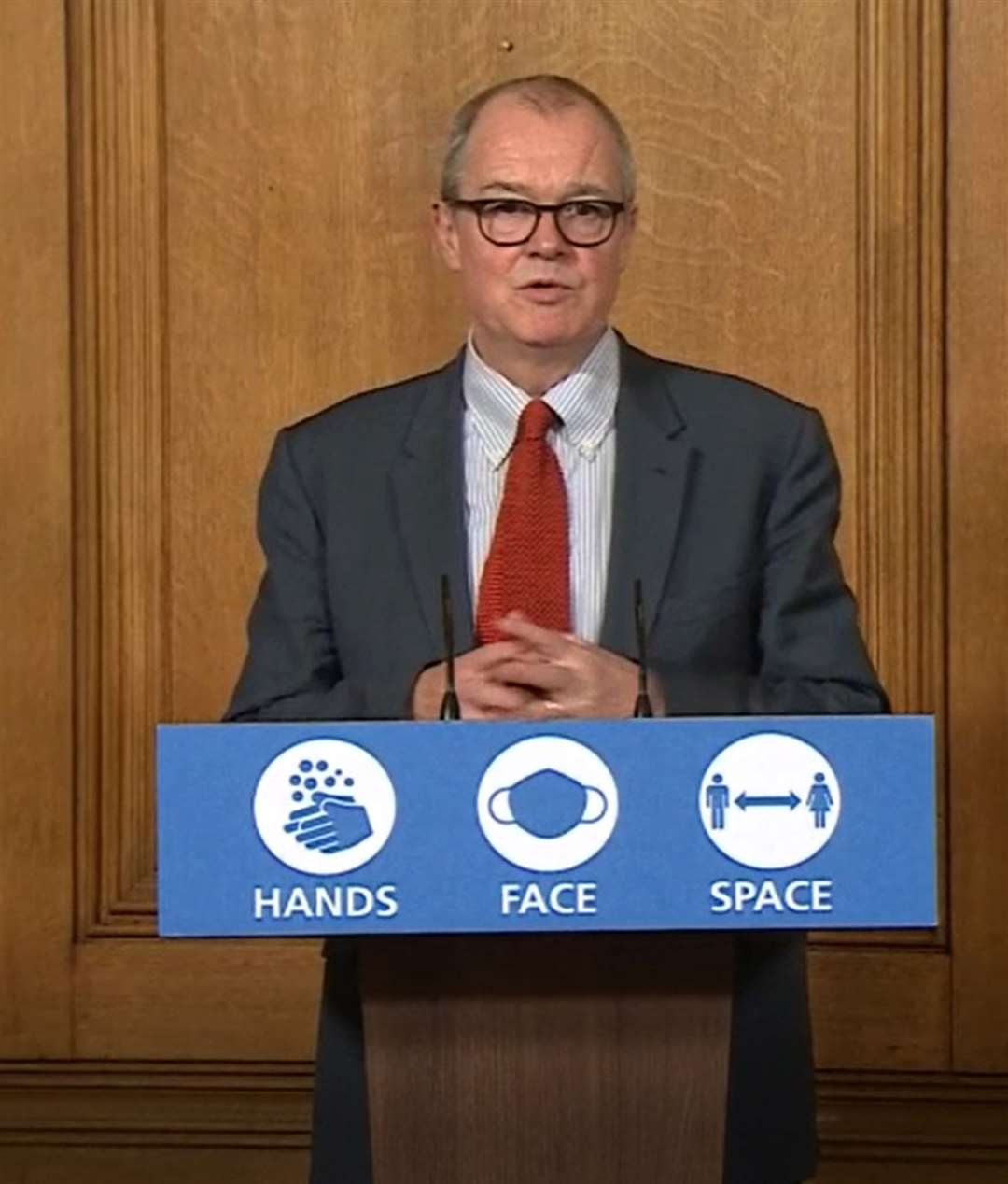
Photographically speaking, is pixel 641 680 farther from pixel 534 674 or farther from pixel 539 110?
pixel 539 110

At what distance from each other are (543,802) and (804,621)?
1.57 ft

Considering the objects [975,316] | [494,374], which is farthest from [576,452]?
[975,316]

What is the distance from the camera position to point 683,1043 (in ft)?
6.81

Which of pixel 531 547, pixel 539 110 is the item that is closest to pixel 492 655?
pixel 531 547

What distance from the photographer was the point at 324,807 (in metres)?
1.92

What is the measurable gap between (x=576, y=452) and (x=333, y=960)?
1.66 ft

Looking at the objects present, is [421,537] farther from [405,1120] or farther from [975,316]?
[975,316]

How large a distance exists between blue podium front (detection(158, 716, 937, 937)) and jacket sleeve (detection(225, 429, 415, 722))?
290mm

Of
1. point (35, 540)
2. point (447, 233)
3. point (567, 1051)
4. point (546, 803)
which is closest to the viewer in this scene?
point (546, 803)

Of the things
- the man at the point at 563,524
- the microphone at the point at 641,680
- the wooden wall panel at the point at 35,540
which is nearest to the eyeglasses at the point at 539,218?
the man at the point at 563,524

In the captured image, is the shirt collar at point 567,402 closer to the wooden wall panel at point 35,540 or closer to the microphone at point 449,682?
the microphone at point 449,682

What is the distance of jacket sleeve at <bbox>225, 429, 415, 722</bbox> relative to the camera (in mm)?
2275

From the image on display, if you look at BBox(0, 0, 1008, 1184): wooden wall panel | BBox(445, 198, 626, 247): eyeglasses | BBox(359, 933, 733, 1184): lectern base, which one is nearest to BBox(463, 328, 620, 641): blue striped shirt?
BBox(445, 198, 626, 247): eyeglasses

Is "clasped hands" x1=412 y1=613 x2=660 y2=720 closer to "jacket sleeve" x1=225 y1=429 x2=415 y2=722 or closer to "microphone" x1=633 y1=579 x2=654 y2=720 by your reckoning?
"microphone" x1=633 y1=579 x2=654 y2=720
